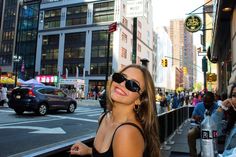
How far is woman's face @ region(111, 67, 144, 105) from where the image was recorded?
89.4 inches

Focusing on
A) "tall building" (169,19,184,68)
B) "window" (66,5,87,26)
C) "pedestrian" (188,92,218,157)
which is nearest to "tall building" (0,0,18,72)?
"window" (66,5,87,26)

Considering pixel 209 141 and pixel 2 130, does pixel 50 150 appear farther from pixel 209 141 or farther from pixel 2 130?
pixel 2 130

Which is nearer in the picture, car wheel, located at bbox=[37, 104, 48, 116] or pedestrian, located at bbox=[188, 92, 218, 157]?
pedestrian, located at bbox=[188, 92, 218, 157]

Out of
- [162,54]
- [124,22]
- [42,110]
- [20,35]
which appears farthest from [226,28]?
[162,54]

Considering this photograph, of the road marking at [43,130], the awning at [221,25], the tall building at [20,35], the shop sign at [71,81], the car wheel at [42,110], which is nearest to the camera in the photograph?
the road marking at [43,130]

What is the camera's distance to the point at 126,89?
2.28 meters

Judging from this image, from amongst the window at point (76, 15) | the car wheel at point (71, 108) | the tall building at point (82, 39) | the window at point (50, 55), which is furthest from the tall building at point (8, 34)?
the car wheel at point (71, 108)

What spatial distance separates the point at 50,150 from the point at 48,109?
17.1 metres

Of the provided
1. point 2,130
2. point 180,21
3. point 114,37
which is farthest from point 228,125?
point 180,21

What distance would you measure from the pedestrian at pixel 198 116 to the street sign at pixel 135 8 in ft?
7.24

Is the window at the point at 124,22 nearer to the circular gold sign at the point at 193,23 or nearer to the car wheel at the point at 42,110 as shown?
the circular gold sign at the point at 193,23

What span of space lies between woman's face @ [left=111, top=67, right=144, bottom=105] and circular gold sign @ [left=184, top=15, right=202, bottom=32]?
66.0 ft

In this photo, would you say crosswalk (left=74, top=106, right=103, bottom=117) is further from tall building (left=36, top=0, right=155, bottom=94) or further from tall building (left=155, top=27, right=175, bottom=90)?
tall building (left=155, top=27, right=175, bottom=90)

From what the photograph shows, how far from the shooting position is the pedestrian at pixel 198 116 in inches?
255
